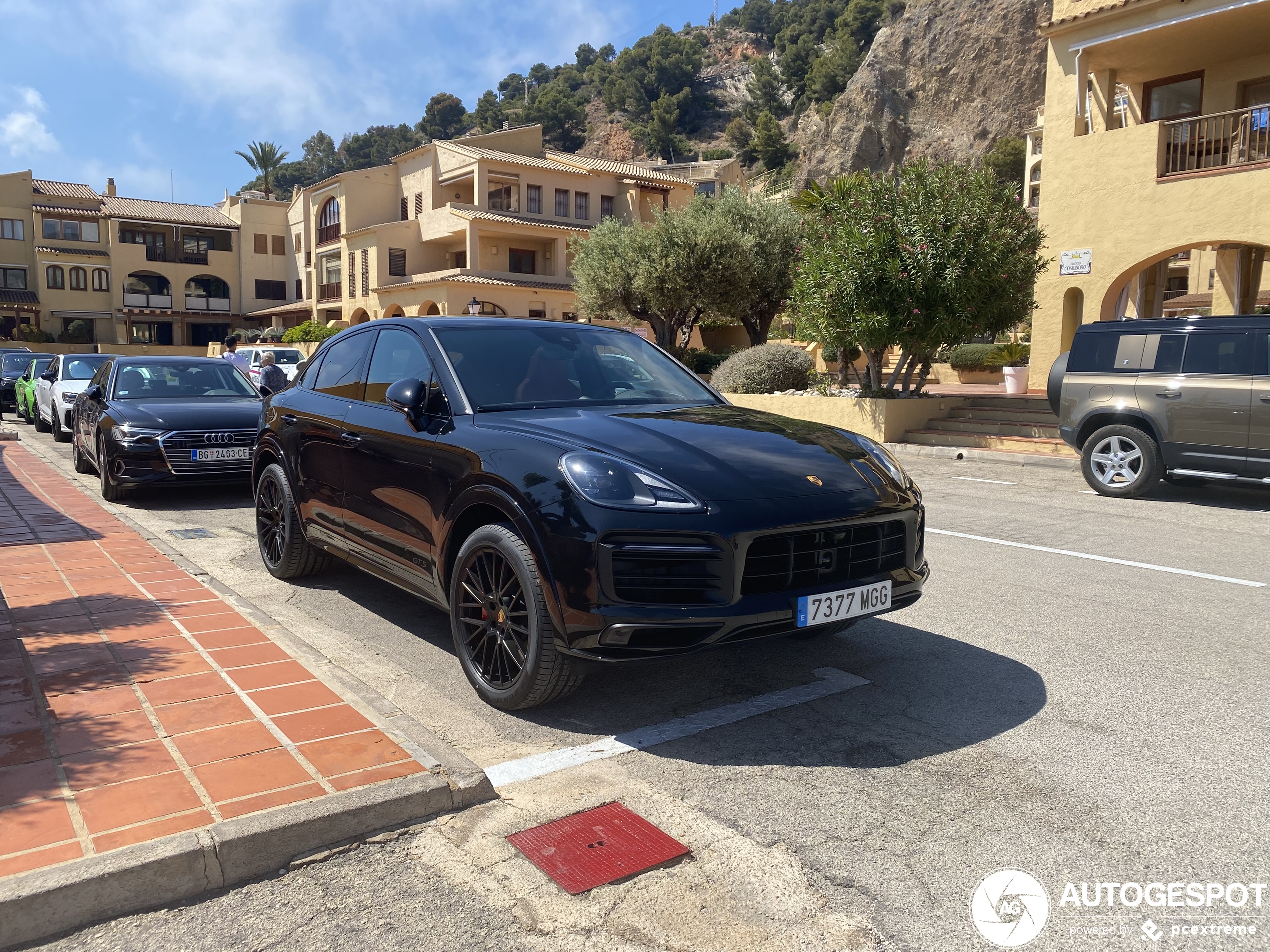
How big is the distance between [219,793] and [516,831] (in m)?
0.97

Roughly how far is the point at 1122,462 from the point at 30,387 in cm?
2123

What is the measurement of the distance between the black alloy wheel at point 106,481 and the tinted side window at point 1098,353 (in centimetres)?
1071

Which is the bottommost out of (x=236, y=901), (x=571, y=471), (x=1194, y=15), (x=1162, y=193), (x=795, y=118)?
(x=236, y=901)

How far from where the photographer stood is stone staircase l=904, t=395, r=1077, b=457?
1534cm

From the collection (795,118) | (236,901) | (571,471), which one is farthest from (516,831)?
(795,118)

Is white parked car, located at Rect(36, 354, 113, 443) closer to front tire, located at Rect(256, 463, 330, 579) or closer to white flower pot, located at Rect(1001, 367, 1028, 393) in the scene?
front tire, located at Rect(256, 463, 330, 579)

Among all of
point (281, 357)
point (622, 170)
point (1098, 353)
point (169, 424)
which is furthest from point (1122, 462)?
point (622, 170)

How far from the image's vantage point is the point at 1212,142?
18203mm

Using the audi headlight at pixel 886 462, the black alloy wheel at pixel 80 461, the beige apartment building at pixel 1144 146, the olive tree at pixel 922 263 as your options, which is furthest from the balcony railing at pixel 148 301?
the audi headlight at pixel 886 462

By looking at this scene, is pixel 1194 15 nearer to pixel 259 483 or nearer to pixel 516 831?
pixel 259 483

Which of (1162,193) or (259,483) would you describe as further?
(1162,193)

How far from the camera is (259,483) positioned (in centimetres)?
655

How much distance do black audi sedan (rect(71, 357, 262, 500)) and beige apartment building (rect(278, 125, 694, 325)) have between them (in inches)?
1250

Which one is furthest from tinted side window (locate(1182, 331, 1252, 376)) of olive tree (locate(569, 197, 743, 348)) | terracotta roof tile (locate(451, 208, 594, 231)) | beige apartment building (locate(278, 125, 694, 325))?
terracotta roof tile (locate(451, 208, 594, 231))
